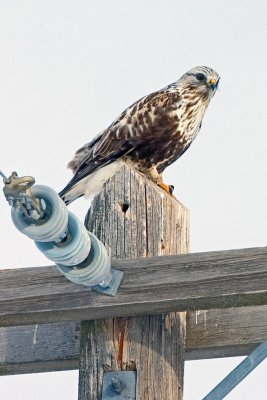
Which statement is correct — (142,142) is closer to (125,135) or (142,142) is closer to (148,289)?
(125,135)

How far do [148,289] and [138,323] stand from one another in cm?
19

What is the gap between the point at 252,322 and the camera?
143 inches

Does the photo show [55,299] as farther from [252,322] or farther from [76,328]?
[252,322]

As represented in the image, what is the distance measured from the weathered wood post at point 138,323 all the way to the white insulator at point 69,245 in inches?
20.2

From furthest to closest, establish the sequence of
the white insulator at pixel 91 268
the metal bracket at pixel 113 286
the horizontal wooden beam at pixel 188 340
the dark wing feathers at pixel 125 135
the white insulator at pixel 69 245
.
Answer: the dark wing feathers at pixel 125 135, the horizontal wooden beam at pixel 188 340, the metal bracket at pixel 113 286, the white insulator at pixel 91 268, the white insulator at pixel 69 245

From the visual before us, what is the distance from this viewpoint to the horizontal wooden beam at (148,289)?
3.23m

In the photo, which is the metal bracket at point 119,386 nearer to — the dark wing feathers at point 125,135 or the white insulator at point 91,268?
the white insulator at point 91,268

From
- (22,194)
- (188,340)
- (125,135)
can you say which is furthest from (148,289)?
(125,135)

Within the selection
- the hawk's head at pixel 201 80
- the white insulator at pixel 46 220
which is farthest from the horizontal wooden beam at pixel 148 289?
the hawk's head at pixel 201 80

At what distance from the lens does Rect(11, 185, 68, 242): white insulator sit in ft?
9.23

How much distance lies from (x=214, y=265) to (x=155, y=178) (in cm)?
325

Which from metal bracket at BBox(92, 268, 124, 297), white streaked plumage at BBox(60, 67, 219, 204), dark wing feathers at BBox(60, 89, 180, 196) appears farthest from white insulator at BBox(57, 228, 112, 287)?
dark wing feathers at BBox(60, 89, 180, 196)

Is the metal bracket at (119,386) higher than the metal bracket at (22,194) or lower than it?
lower

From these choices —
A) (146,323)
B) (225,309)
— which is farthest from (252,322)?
(146,323)
